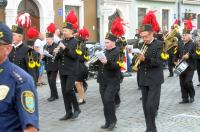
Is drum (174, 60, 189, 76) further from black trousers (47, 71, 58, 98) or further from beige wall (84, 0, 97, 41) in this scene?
beige wall (84, 0, 97, 41)

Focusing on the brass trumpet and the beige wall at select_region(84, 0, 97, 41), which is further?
the beige wall at select_region(84, 0, 97, 41)

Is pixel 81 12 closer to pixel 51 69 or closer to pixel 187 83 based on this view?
pixel 51 69

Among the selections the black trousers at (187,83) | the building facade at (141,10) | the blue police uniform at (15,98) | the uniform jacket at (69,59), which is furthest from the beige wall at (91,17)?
the blue police uniform at (15,98)

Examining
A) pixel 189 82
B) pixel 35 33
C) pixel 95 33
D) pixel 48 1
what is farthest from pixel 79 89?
pixel 95 33

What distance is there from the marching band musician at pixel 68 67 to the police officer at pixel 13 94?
565 centimetres

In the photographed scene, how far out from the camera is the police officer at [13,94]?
313cm

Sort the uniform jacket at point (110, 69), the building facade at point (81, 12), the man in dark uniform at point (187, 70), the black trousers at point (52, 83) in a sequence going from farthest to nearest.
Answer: the building facade at point (81, 12), the black trousers at point (52, 83), the man in dark uniform at point (187, 70), the uniform jacket at point (110, 69)

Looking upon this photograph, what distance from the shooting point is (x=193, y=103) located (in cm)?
Result: 1117

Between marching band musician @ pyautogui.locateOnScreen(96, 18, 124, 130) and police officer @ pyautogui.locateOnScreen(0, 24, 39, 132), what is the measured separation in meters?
4.95

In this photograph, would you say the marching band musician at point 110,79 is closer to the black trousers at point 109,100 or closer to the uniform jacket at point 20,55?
the black trousers at point 109,100

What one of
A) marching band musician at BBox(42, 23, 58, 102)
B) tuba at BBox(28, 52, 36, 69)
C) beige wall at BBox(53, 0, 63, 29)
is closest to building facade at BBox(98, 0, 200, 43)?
beige wall at BBox(53, 0, 63, 29)

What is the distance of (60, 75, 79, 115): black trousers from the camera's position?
8.91 metres

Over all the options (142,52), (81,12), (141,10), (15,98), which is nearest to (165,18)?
(141,10)

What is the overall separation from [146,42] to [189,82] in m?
3.56
